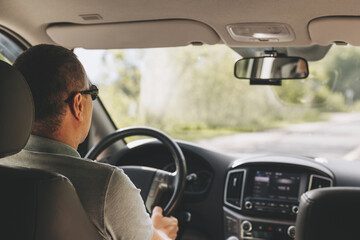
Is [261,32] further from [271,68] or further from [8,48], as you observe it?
[8,48]

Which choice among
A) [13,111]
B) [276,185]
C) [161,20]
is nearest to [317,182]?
[276,185]

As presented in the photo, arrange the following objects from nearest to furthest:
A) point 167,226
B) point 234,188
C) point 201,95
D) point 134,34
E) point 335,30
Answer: point 167,226
point 335,30
point 134,34
point 234,188
point 201,95

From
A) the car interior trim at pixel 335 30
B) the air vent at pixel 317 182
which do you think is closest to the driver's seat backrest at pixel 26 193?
the car interior trim at pixel 335 30

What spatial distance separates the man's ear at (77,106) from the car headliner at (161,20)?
1132 mm

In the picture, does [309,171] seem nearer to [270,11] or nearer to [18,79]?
[270,11]

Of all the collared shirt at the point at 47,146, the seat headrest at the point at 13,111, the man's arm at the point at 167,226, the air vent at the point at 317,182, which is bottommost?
the man's arm at the point at 167,226

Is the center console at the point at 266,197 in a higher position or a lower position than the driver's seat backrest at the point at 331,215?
lower

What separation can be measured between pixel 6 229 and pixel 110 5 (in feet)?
5.77

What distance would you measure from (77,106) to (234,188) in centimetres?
222

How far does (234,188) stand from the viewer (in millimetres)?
4047

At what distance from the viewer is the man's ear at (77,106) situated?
80.7 inches

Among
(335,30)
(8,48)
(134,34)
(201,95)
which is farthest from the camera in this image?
(201,95)

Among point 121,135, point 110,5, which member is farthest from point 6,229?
point 121,135

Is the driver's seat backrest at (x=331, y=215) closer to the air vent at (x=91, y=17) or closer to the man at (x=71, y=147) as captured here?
the man at (x=71, y=147)
